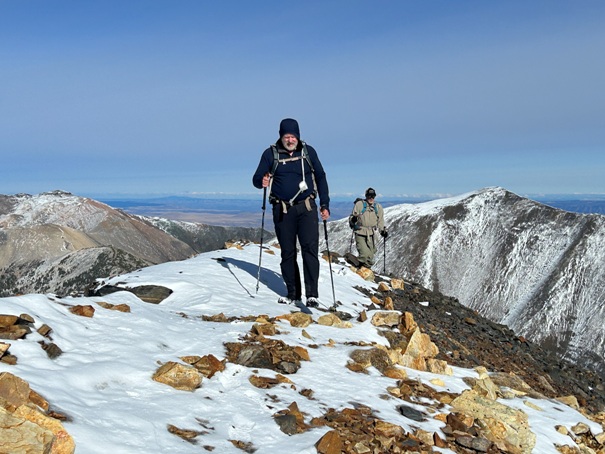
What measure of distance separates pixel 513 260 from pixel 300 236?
148068 millimetres

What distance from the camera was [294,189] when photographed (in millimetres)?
13312

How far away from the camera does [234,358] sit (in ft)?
29.6

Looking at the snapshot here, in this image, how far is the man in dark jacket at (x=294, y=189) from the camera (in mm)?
13234

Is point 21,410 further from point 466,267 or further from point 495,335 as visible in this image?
point 466,267

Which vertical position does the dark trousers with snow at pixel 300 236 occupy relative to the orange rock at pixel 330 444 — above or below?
above

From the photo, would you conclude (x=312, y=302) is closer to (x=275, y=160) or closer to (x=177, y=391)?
(x=275, y=160)

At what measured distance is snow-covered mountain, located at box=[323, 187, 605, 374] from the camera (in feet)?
396

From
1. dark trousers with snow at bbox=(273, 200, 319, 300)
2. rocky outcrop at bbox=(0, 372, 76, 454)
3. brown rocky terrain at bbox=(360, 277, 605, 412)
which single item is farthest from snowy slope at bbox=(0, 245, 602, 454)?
brown rocky terrain at bbox=(360, 277, 605, 412)

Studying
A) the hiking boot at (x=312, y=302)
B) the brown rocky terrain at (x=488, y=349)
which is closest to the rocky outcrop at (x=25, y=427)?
the hiking boot at (x=312, y=302)

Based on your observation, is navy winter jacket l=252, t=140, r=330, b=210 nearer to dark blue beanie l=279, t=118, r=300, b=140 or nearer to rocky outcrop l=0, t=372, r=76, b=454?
dark blue beanie l=279, t=118, r=300, b=140

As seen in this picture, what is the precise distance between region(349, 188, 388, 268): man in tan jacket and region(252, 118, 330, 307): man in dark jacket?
40.7 ft

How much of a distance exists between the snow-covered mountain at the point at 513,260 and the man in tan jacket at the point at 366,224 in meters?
102

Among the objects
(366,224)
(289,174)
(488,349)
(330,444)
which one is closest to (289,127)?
(289,174)

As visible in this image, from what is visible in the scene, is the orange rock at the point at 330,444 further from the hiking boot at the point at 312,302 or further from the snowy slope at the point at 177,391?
the hiking boot at the point at 312,302
